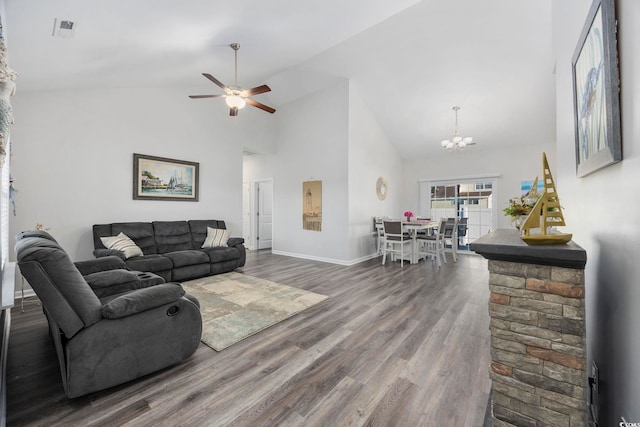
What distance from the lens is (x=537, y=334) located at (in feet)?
3.71

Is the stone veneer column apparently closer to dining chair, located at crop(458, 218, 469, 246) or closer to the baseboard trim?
the baseboard trim

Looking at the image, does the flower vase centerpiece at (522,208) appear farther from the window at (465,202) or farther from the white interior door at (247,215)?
the white interior door at (247,215)

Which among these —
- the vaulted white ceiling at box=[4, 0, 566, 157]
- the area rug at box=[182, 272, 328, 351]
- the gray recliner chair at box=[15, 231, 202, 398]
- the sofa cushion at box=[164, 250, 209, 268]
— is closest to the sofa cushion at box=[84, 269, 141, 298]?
the gray recliner chair at box=[15, 231, 202, 398]

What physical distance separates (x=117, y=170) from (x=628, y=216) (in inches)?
222

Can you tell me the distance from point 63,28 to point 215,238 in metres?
3.35

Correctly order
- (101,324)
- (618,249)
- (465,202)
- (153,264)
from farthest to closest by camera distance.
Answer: (465,202) → (153,264) → (101,324) → (618,249)

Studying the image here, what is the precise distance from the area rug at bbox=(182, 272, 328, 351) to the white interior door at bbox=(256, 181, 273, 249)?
314cm

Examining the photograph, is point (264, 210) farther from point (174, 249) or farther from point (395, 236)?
point (395, 236)

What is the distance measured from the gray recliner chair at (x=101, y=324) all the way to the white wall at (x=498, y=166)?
6.57 metres

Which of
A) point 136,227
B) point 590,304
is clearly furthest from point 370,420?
point 136,227

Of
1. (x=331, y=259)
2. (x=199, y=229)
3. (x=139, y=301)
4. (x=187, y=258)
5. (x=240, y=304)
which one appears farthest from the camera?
(x=331, y=259)

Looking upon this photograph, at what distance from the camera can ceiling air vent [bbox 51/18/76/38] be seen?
Result: 2.23 meters

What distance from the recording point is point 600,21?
3.61 feet

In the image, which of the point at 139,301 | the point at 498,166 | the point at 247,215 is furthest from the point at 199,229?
the point at 498,166
